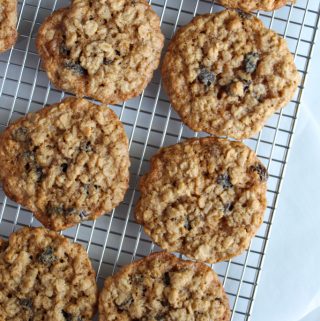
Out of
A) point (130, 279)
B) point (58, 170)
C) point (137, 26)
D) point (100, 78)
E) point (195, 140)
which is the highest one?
point (137, 26)

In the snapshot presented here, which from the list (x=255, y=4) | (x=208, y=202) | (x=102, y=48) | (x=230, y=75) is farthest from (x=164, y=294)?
(x=255, y=4)

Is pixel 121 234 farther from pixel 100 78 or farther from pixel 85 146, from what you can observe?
pixel 100 78

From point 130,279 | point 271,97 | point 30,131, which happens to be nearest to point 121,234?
point 130,279

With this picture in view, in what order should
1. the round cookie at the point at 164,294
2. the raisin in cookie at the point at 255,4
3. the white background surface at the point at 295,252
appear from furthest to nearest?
the white background surface at the point at 295,252 < the raisin in cookie at the point at 255,4 < the round cookie at the point at 164,294

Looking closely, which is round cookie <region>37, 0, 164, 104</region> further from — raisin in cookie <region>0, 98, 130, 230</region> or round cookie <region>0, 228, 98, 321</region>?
round cookie <region>0, 228, 98, 321</region>

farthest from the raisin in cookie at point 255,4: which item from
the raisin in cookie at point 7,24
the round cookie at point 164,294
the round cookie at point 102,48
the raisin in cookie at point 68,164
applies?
the round cookie at point 164,294

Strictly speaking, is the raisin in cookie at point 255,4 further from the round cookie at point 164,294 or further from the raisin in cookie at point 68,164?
the round cookie at point 164,294
